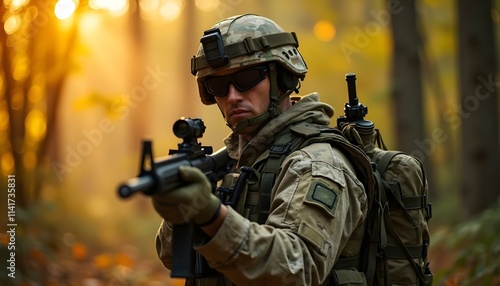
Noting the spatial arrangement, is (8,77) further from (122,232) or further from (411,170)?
(122,232)

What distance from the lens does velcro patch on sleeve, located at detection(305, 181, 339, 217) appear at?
319cm

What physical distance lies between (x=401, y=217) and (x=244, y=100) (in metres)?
1.20

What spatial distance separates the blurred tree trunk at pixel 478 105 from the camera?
9648 mm

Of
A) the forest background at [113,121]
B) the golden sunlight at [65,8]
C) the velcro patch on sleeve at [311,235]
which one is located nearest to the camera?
the velcro patch on sleeve at [311,235]

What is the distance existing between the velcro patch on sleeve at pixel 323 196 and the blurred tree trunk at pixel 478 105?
23.6ft

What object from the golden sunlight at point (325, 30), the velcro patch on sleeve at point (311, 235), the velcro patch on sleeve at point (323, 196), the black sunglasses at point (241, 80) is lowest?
the velcro patch on sleeve at point (311, 235)

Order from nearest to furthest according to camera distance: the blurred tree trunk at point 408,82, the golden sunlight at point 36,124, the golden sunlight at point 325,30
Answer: the golden sunlight at point 36,124 → the blurred tree trunk at point 408,82 → the golden sunlight at point 325,30

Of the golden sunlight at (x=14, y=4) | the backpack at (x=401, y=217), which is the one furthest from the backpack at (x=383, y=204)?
the golden sunlight at (x=14, y=4)

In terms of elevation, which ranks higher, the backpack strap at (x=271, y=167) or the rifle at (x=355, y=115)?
the rifle at (x=355, y=115)

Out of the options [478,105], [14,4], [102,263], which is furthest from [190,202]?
[478,105]

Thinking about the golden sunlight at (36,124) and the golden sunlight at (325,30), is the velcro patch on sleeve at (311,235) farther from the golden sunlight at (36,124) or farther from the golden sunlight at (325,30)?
the golden sunlight at (325,30)

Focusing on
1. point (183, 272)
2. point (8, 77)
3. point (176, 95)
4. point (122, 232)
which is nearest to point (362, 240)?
point (183, 272)

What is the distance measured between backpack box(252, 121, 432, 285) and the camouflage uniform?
83 mm

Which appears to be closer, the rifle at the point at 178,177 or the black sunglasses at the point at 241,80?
the rifle at the point at 178,177
